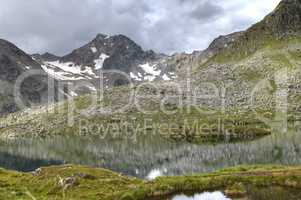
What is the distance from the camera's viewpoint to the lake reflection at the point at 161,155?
94.4 m

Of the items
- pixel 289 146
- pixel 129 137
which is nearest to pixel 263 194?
pixel 289 146

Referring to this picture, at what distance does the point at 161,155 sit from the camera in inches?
5059

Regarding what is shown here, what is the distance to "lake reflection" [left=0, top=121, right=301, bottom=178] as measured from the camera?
94438mm

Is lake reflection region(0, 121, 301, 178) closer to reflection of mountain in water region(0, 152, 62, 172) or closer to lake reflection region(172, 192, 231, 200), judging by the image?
reflection of mountain in water region(0, 152, 62, 172)

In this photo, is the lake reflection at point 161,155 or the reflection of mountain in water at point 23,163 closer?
the lake reflection at point 161,155

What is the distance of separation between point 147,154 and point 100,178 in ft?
228

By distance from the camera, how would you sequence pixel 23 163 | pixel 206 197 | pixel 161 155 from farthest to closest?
pixel 23 163
pixel 161 155
pixel 206 197

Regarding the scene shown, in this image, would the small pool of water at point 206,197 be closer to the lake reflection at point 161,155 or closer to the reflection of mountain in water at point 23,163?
the lake reflection at point 161,155

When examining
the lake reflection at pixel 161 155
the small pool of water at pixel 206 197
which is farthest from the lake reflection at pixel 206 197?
the lake reflection at pixel 161 155

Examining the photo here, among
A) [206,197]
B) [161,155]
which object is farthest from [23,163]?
[206,197]

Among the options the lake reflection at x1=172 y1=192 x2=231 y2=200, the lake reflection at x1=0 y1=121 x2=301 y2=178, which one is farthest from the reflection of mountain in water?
the lake reflection at x1=172 y1=192 x2=231 y2=200

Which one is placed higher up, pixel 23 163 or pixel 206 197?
pixel 206 197

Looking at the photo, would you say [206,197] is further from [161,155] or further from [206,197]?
[161,155]

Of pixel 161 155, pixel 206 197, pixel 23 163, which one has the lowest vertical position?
pixel 23 163
